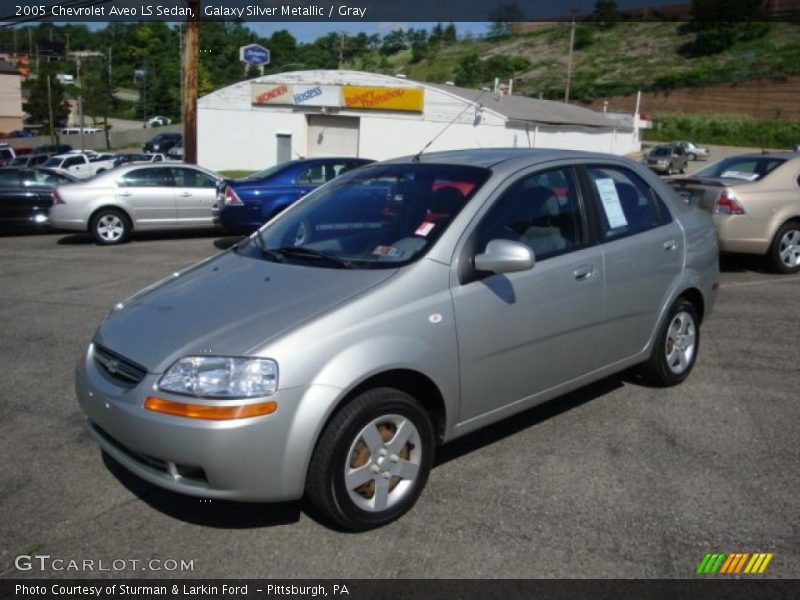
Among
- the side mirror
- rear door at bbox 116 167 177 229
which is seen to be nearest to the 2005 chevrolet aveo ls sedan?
the side mirror

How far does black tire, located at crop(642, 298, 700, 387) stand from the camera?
516 centimetres

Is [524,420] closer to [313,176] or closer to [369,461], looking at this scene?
[369,461]

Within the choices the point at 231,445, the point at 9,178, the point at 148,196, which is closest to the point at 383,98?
the point at 9,178

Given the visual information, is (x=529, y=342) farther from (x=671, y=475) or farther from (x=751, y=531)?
(x=751, y=531)

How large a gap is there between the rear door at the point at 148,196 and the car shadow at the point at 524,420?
396 inches

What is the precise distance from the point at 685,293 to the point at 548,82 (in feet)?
315

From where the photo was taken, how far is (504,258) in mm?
3691

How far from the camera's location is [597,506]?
3.71 m

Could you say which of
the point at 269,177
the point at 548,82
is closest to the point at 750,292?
the point at 269,177

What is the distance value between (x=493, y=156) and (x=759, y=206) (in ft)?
20.2

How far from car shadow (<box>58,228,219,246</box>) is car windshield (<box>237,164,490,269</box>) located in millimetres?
9957

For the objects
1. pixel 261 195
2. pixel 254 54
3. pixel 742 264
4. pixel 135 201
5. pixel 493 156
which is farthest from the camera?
pixel 254 54

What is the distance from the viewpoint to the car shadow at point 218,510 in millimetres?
3584

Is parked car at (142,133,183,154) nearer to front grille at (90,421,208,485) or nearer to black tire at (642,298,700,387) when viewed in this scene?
black tire at (642,298,700,387)
